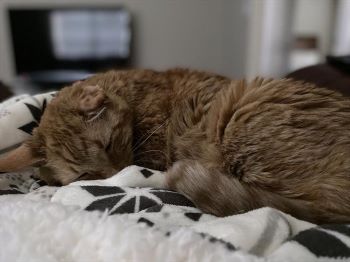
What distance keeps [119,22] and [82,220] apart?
3637mm

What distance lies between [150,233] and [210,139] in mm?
456

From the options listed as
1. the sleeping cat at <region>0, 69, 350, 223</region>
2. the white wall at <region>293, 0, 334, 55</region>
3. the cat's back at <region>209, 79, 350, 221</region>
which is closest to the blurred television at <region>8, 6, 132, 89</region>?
the white wall at <region>293, 0, 334, 55</region>

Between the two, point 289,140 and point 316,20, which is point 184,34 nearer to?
point 316,20

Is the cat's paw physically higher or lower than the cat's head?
higher

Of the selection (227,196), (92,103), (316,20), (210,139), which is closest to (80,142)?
(92,103)

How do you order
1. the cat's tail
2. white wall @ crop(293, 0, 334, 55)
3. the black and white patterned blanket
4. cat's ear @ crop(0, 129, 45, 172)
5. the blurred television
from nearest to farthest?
the black and white patterned blanket < the cat's tail < cat's ear @ crop(0, 129, 45, 172) < white wall @ crop(293, 0, 334, 55) < the blurred television

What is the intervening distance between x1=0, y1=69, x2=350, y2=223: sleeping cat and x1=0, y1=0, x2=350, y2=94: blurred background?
8.24ft

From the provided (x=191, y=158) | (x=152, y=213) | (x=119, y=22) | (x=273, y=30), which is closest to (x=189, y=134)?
(x=191, y=158)

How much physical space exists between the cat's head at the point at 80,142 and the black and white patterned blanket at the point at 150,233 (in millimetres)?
294

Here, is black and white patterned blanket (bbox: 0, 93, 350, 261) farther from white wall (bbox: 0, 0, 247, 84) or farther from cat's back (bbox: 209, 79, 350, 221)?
white wall (bbox: 0, 0, 247, 84)

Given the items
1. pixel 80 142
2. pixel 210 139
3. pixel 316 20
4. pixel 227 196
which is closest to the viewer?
pixel 227 196

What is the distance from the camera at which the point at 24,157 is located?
106cm

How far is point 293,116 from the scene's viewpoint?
2.89 ft

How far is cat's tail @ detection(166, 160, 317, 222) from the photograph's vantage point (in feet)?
2.53
